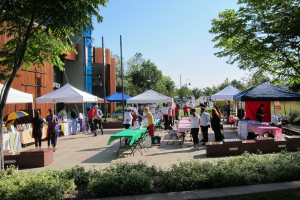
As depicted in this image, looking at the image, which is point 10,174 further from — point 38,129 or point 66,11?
point 38,129

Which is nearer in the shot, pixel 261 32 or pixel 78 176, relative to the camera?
pixel 78 176

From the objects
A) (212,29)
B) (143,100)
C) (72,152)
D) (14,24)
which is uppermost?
(212,29)

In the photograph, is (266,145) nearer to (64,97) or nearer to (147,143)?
(147,143)

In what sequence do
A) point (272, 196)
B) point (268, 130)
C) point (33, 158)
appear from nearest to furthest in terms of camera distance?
1. point (272, 196)
2. point (33, 158)
3. point (268, 130)

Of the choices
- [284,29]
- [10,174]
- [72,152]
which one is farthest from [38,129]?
[284,29]

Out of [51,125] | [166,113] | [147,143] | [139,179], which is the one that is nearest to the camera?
[139,179]

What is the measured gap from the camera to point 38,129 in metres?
11.7

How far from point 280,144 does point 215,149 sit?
2.52 m

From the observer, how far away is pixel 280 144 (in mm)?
10273

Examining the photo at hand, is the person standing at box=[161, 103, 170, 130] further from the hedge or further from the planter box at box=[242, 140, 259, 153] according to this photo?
the hedge

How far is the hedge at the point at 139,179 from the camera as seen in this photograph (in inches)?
220

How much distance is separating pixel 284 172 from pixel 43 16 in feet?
21.9

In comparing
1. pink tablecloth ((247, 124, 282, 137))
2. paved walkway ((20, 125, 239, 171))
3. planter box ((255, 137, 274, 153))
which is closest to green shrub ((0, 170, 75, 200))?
paved walkway ((20, 125, 239, 171))

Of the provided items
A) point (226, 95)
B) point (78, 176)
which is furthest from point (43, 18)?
point (226, 95)
